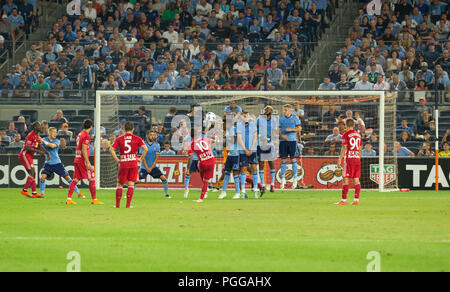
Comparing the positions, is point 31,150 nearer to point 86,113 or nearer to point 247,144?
point 86,113

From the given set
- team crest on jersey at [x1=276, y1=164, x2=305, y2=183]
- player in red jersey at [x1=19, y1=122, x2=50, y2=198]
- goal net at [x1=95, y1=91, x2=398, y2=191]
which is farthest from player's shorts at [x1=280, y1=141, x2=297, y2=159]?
player in red jersey at [x1=19, y1=122, x2=50, y2=198]

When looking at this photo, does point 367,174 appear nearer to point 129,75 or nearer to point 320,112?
point 320,112

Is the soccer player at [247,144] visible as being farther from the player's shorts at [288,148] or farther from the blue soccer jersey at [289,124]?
the player's shorts at [288,148]

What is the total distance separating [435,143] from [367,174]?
2.45 metres

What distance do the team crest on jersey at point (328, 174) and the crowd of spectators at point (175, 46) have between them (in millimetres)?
3790

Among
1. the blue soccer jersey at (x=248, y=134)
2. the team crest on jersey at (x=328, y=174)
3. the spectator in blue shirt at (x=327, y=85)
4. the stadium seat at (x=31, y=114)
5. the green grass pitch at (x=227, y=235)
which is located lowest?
the green grass pitch at (x=227, y=235)

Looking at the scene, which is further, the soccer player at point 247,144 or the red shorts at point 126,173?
the soccer player at point 247,144

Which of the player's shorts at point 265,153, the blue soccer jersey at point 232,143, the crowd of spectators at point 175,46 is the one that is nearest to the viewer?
the blue soccer jersey at point 232,143

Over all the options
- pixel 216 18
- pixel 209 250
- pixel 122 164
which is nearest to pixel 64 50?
pixel 216 18

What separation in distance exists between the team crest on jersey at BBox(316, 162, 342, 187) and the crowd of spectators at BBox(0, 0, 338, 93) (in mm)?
3790

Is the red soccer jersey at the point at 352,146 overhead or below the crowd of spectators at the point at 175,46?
below

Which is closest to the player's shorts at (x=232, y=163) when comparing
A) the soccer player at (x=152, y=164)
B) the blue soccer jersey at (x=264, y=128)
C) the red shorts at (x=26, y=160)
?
the soccer player at (x=152, y=164)

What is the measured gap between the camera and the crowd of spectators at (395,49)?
93.4ft

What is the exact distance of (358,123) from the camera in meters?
26.3
